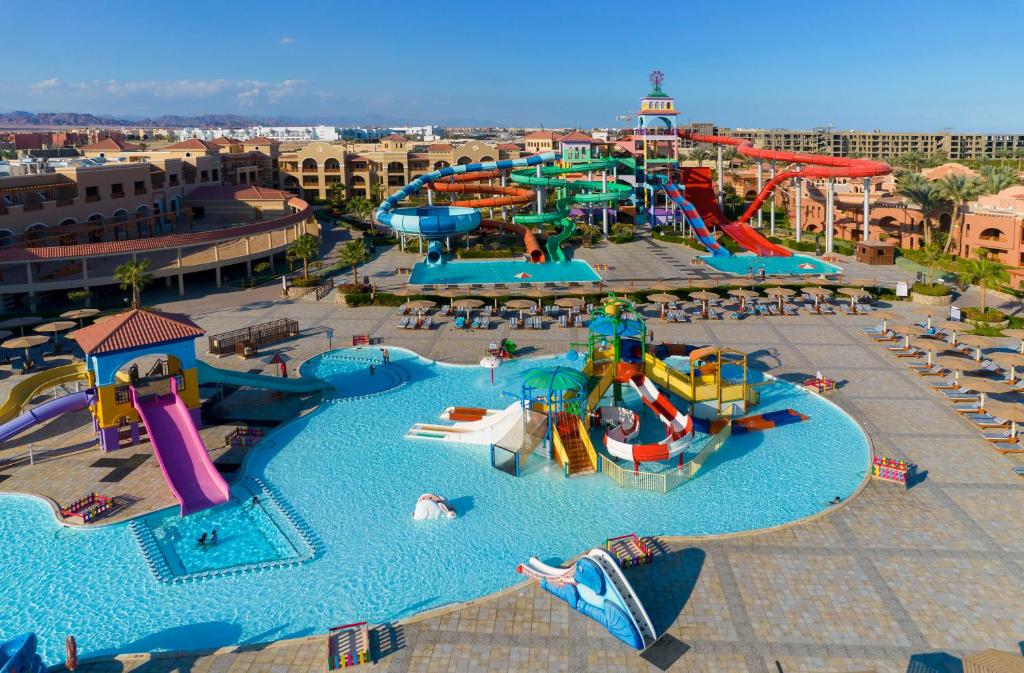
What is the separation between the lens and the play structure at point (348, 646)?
15167mm

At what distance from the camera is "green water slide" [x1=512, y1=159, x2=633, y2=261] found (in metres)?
63.7

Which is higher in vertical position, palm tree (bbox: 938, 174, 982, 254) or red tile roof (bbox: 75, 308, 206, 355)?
palm tree (bbox: 938, 174, 982, 254)

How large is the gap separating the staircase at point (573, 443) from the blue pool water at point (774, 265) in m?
31.2

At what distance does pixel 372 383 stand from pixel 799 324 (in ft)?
75.5

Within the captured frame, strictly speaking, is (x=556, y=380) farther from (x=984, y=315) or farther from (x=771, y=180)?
(x=771, y=180)

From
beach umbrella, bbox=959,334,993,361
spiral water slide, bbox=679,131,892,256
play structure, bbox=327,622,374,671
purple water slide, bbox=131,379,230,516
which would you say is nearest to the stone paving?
play structure, bbox=327,622,374,671

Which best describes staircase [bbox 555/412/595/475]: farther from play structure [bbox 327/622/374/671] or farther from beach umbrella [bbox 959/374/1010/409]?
beach umbrella [bbox 959/374/1010/409]

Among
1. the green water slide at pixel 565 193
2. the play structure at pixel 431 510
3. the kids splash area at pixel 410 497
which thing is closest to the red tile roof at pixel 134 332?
the kids splash area at pixel 410 497

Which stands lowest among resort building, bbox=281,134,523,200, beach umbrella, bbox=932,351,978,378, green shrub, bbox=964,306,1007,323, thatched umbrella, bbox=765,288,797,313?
beach umbrella, bbox=932,351,978,378

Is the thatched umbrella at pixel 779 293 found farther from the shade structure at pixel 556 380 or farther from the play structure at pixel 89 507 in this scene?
the play structure at pixel 89 507

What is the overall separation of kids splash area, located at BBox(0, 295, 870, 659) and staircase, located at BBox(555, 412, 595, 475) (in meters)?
0.08

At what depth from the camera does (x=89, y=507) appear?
21.9 m

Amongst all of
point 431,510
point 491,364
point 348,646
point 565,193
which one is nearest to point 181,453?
point 431,510

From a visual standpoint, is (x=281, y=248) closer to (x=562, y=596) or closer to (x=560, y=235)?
(x=560, y=235)
